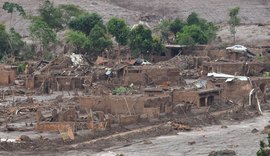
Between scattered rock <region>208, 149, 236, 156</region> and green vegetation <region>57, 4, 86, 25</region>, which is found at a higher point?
scattered rock <region>208, 149, 236, 156</region>

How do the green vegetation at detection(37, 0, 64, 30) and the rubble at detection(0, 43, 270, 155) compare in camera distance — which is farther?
the green vegetation at detection(37, 0, 64, 30)

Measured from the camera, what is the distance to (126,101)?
48250 mm

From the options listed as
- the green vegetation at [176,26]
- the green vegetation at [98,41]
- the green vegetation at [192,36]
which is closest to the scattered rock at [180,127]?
the green vegetation at [98,41]

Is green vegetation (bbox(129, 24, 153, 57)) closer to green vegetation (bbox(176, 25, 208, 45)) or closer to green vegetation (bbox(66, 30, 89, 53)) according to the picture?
green vegetation (bbox(66, 30, 89, 53))

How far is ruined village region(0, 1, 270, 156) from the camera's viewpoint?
1683 inches

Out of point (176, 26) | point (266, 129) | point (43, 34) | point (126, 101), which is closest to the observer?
point (266, 129)

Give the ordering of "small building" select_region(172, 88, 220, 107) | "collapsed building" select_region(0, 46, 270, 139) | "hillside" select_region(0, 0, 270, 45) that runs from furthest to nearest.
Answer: "hillside" select_region(0, 0, 270, 45), "small building" select_region(172, 88, 220, 107), "collapsed building" select_region(0, 46, 270, 139)

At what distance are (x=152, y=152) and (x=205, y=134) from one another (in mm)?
5328

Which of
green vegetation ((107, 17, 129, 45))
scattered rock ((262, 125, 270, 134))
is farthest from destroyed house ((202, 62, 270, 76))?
scattered rock ((262, 125, 270, 134))

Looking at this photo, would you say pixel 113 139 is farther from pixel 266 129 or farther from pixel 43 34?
pixel 43 34

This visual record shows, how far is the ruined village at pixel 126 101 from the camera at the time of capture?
140 ft

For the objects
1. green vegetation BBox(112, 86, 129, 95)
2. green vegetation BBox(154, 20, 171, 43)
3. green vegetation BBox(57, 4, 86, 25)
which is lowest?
green vegetation BBox(154, 20, 171, 43)

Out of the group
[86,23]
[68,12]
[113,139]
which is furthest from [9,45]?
[113,139]

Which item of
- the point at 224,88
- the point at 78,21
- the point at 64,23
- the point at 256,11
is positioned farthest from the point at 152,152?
the point at 256,11
